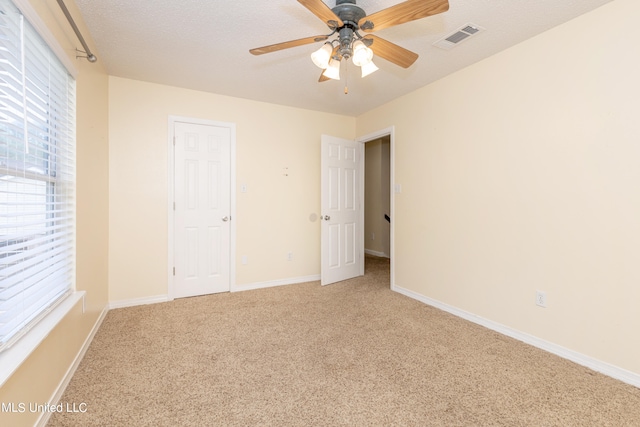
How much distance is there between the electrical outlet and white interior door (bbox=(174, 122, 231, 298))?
10.4 ft

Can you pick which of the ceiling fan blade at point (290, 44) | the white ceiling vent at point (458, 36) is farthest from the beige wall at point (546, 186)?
the ceiling fan blade at point (290, 44)

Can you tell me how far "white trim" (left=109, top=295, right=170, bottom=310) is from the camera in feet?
9.88

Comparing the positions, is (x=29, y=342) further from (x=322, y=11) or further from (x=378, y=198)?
(x=378, y=198)

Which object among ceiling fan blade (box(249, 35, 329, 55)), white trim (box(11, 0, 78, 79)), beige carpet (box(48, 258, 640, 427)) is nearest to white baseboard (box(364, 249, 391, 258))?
beige carpet (box(48, 258, 640, 427))

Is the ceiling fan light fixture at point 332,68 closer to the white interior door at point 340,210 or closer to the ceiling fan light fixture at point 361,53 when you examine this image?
the ceiling fan light fixture at point 361,53

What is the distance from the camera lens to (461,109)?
9.21 feet

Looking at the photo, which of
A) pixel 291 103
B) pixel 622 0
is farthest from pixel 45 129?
Result: pixel 622 0

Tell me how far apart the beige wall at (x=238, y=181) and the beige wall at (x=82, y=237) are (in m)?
0.18

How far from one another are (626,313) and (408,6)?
231cm

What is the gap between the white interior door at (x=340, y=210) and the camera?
12.5 ft

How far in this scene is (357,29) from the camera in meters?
1.73

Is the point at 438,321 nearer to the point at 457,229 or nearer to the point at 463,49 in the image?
the point at 457,229

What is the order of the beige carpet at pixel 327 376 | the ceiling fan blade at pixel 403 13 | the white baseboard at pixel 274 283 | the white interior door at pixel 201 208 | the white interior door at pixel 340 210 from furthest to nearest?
the white interior door at pixel 340 210 → the white baseboard at pixel 274 283 → the white interior door at pixel 201 208 → the beige carpet at pixel 327 376 → the ceiling fan blade at pixel 403 13

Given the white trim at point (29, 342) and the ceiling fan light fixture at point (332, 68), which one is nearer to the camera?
the white trim at point (29, 342)
